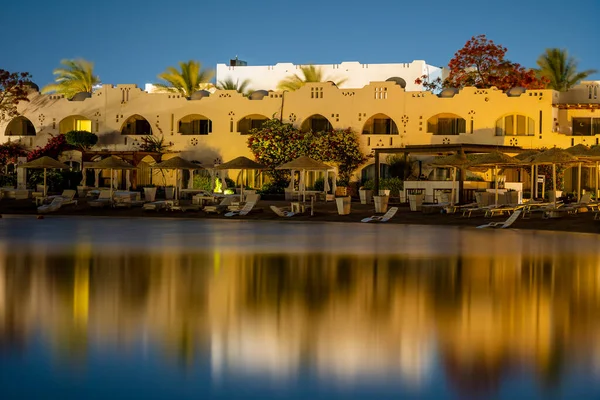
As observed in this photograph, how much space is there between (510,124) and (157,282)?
33.9m

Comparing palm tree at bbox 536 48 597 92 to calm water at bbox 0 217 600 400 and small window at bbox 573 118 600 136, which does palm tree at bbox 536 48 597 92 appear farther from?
calm water at bbox 0 217 600 400

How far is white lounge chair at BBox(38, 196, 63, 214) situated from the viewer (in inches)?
1315

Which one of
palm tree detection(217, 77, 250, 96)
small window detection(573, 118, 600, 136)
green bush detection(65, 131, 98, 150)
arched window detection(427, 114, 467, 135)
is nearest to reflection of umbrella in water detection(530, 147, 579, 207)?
arched window detection(427, 114, 467, 135)

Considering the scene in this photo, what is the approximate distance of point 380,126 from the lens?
145 ft

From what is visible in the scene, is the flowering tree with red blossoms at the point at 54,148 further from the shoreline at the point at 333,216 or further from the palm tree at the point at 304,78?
the palm tree at the point at 304,78

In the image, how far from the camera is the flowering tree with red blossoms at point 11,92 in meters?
48.0

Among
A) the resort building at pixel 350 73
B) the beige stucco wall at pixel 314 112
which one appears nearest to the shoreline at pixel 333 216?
the beige stucco wall at pixel 314 112

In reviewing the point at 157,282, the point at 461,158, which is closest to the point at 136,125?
the point at 461,158

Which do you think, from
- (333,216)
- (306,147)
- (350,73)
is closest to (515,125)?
(306,147)

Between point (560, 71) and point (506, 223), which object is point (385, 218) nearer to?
point (506, 223)

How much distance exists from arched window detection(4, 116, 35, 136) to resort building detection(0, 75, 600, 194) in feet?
0.20

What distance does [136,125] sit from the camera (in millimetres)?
48188

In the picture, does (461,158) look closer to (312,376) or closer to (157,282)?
(157,282)

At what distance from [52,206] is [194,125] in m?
15.1
